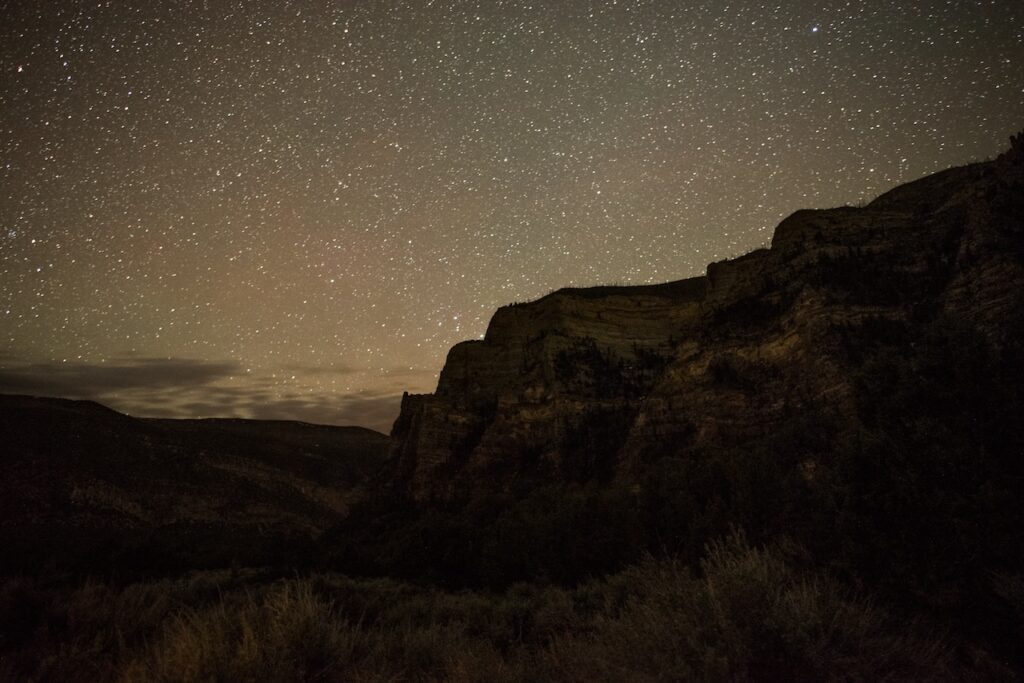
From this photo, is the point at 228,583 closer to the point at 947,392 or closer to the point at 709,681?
the point at 709,681

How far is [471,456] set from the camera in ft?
164

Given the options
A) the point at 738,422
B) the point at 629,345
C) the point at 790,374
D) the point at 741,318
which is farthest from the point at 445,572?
the point at 629,345

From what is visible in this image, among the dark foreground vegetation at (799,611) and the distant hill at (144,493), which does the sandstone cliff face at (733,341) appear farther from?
the distant hill at (144,493)

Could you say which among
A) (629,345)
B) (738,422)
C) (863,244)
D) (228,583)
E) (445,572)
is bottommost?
(445,572)

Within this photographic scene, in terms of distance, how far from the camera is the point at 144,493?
51.2 metres

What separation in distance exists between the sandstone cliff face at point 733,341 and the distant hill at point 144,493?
701 inches

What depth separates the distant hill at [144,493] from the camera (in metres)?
30.9

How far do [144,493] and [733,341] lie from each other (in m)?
55.9

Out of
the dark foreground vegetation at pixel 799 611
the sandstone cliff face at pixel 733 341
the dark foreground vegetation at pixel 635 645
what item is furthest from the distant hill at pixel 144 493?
the dark foreground vegetation at pixel 799 611

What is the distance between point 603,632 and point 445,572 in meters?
20.3

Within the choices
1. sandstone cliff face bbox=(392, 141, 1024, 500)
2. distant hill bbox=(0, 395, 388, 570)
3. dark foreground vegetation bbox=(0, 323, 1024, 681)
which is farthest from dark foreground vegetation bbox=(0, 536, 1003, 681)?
distant hill bbox=(0, 395, 388, 570)

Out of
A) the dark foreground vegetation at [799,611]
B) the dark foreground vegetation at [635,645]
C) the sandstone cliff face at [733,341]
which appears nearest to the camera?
the dark foreground vegetation at [635,645]

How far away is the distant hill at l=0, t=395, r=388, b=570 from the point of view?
30.9m

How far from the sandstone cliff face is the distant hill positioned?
17793 mm
